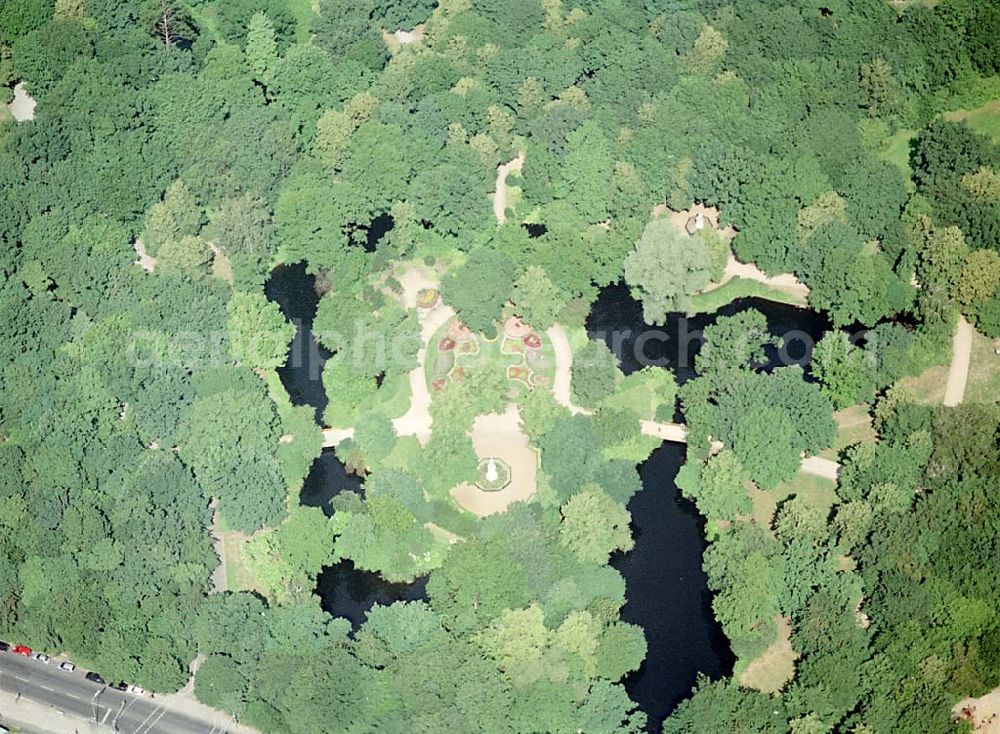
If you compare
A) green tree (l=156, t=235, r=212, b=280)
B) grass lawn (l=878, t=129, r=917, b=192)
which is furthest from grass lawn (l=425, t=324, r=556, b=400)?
grass lawn (l=878, t=129, r=917, b=192)

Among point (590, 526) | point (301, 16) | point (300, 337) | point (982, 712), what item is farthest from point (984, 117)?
point (301, 16)

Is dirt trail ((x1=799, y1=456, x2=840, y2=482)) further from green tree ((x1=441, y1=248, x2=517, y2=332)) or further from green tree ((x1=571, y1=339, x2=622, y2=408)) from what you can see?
green tree ((x1=441, y1=248, x2=517, y2=332))

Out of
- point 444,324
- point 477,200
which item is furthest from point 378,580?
point 477,200

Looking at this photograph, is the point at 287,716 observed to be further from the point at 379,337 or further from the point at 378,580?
the point at 379,337

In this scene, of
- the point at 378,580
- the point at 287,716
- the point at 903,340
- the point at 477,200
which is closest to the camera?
the point at 287,716

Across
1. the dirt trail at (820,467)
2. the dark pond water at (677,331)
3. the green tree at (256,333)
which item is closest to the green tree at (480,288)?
the dark pond water at (677,331)

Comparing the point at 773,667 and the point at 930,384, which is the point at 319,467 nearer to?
the point at 773,667
